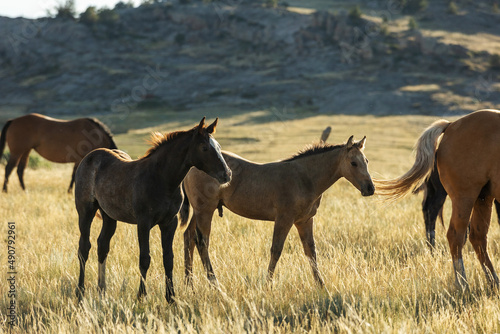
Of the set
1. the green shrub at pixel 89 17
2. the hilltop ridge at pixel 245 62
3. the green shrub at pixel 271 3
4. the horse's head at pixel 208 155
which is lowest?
the hilltop ridge at pixel 245 62

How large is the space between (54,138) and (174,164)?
8816 mm

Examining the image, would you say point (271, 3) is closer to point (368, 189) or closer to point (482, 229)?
point (482, 229)

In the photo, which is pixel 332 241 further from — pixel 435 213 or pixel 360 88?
pixel 360 88

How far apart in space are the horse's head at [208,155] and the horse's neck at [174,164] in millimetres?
101

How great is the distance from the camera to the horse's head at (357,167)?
17.3 feet

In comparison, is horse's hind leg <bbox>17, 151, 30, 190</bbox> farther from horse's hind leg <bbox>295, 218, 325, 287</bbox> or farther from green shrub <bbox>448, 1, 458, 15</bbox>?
green shrub <bbox>448, 1, 458, 15</bbox>

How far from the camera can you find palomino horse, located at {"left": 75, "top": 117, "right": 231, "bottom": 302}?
472cm

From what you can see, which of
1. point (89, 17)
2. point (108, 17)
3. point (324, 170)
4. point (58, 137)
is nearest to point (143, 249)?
point (324, 170)

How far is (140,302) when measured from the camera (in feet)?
16.1

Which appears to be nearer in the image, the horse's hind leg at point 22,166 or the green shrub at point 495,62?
the horse's hind leg at point 22,166

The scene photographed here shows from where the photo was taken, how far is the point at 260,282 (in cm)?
509

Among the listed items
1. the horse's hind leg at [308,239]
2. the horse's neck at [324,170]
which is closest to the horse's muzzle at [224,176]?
the horse's neck at [324,170]

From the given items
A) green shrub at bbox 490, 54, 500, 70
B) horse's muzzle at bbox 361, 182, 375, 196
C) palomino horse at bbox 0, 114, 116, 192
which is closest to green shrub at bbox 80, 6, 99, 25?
green shrub at bbox 490, 54, 500, 70

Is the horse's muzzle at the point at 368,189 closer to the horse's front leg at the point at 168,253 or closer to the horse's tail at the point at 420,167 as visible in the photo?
the horse's tail at the point at 420,167
